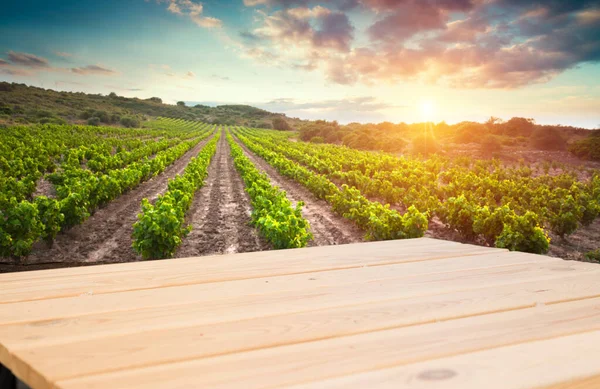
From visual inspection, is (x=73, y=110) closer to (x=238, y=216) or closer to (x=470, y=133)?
(x=470, y=133)

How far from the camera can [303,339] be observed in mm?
1148

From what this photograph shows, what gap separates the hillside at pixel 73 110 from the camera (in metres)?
54.1

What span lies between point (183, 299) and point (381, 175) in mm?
16102

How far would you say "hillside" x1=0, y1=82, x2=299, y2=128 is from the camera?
178 feet

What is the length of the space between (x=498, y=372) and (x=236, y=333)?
77cm

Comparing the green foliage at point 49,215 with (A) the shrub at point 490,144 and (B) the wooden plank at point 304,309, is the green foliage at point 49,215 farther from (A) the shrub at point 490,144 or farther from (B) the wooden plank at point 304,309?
(A) the shrub at point 490,144

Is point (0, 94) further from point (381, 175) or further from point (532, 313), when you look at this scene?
point (532, 313)

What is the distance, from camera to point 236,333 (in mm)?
1188

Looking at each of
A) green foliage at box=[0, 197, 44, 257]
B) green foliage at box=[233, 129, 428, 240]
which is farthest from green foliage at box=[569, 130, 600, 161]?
green foliage at box=[0, 197, 44, 257]

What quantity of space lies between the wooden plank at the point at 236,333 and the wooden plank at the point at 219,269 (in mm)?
436

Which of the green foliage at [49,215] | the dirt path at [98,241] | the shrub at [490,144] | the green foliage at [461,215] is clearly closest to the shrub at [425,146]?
the shrub at [490,144]

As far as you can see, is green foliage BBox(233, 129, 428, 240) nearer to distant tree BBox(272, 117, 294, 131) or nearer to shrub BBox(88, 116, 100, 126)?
shrub BBox(88, 116, 100, 126)

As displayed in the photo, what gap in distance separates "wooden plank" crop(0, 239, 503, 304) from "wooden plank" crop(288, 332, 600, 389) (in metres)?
0.97

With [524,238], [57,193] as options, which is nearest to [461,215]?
[524,238]
